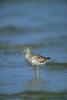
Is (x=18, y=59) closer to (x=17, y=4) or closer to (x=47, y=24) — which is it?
(x=47, y=24)

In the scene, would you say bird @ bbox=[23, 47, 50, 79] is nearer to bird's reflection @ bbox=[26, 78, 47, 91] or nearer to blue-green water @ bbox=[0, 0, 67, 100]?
blue-green water @ bbox=[0, 0, 67, 100]

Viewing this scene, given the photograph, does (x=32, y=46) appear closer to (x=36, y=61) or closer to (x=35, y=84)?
(x=36, y=61)

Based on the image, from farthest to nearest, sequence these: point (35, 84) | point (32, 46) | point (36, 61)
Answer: point (32, 46), point (36, 61), point (35, 84)

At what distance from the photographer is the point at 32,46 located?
20031 millimetres

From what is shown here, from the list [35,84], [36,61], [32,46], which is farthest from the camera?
[32,46]

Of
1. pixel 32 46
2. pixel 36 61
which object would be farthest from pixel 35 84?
pixel 32 46

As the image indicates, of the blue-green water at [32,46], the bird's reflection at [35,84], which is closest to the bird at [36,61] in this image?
the blue-green water at [32,46]

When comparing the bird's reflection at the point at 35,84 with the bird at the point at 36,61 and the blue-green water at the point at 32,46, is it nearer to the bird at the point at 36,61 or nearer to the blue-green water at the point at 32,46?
the blue-green water at the point at 32,46

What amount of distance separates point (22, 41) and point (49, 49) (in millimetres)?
1727

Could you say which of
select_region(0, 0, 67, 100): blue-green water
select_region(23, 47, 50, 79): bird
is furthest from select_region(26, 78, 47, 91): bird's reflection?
select_region(23, 47, 50, 79): bird

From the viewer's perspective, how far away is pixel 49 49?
63.7 ft

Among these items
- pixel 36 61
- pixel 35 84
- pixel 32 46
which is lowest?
pixel 35 84

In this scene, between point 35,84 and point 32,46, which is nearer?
point 35,84

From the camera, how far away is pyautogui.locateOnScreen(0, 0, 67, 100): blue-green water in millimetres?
14500
